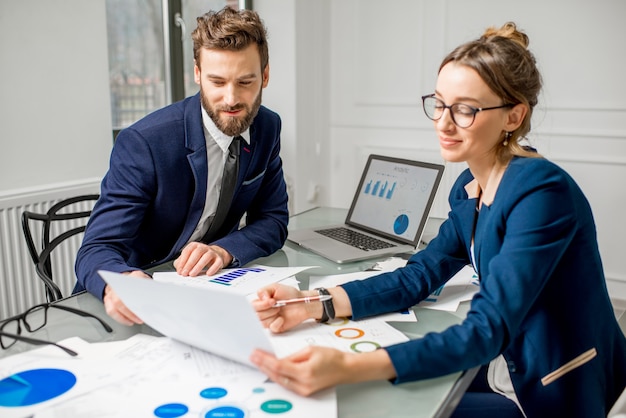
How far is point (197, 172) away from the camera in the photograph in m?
1.57

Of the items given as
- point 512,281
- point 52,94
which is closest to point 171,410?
point 512,281

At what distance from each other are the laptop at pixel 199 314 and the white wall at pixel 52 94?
1.61 metres

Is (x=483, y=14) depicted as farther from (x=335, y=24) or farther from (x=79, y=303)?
(x=79, y=303)

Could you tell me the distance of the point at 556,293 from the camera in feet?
3.68

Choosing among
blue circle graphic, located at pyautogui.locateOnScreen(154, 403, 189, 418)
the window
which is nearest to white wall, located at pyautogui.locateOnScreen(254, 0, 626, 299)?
the window

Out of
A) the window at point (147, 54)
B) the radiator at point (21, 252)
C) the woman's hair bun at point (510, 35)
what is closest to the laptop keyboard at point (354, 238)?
the woman's hair bun at point (510, 35)

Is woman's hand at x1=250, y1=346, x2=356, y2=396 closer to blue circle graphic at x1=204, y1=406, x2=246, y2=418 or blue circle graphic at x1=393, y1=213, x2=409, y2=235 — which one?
blue circle graphic at x1=204, y1=406, x2=246, y2=418

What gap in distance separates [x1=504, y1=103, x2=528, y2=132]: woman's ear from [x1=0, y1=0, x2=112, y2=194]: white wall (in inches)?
76.9

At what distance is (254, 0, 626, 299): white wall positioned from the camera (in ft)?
10.0

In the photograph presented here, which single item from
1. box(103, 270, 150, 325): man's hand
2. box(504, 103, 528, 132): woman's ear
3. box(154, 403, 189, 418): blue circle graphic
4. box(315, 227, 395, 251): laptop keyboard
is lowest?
box(315, 227, 395, 251): laptop keyboard

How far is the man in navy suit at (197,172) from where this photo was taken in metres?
1.47

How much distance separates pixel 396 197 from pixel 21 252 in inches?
59.4

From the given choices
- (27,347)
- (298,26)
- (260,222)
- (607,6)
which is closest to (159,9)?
(298,26)

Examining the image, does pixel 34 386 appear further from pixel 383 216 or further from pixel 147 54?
pixel 147 54
